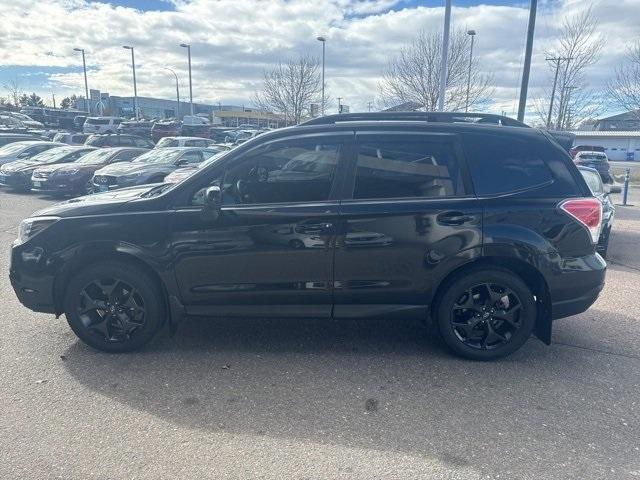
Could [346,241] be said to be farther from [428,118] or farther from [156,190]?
[156,190]

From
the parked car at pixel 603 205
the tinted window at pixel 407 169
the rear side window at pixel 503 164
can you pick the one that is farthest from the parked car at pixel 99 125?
the rear side window at pixel 503 164

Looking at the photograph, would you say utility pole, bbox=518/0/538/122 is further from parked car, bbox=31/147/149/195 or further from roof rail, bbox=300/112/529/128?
parked car, bbox=31/147/149/195

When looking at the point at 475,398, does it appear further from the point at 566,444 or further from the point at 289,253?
the point at 289,253

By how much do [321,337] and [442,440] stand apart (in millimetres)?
1655

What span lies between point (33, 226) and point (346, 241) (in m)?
2.59

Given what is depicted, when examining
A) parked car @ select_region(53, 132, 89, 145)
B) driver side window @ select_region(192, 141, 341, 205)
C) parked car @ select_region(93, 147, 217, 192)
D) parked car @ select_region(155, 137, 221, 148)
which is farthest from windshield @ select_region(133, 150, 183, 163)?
parked car @ select_region(53, 132, 89, 145)

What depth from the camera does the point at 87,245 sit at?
12.5 ft

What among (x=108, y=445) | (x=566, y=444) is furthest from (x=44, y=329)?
(x=566, y=444)

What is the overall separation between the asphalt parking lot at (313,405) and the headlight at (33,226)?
3.18 ft

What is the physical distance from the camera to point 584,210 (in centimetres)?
376

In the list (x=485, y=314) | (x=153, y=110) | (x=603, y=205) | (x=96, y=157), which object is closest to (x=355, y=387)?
(x=485, y=314)

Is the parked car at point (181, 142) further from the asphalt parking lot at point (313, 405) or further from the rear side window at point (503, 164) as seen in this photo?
the rear side window at point (503, 164)

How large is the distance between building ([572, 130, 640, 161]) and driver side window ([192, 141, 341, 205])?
206 feet

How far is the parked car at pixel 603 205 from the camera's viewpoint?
7.19m
